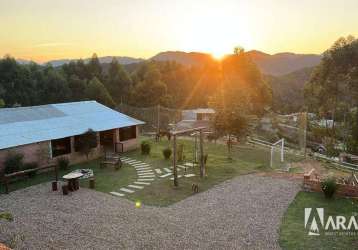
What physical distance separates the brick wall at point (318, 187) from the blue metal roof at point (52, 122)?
1259cm

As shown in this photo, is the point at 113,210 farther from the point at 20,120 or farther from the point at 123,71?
the point at 123,71

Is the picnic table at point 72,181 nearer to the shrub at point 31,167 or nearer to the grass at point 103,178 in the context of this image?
the grass at point 103,178

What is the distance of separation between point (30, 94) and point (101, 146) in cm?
2888

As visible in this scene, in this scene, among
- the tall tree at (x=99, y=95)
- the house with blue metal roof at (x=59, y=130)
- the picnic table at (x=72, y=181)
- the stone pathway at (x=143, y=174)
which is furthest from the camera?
the tall tree at (x=99, y=95)

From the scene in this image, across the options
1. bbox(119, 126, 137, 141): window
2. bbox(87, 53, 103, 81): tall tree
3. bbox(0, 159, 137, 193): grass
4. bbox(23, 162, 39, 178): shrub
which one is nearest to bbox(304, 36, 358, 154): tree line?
bbox(119, 126, 137, 141): window

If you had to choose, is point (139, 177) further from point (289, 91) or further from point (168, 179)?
point (289, 91)

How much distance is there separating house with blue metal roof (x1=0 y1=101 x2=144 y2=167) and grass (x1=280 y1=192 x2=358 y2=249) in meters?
12.9

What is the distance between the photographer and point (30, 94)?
43.6 m

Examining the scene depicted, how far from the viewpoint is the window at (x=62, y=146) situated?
701 inches

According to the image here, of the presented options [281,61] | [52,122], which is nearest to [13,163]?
[52,122]

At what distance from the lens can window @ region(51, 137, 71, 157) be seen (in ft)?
58.4

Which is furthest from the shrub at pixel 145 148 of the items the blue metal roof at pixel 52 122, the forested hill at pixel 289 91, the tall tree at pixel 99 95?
the forested hill at pixel 289 91

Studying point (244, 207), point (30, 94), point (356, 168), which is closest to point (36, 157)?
point (244, 207)

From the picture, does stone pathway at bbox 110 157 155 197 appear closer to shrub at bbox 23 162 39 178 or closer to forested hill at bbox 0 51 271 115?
shrub at bbox 23 162 39 178
